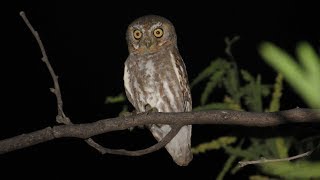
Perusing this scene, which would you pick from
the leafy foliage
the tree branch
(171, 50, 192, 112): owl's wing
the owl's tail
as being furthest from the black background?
the leafy foliage

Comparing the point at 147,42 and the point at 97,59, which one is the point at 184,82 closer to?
the point at 147,42

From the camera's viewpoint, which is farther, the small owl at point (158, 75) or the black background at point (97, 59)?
the black background at point (97, 59)

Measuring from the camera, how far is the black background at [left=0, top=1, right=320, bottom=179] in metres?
6.17

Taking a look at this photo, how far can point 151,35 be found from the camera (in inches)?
130

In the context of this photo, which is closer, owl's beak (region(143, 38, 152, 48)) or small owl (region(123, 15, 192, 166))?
small owl (region(123, 15, 192, 166))

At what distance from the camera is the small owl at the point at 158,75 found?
2.97m

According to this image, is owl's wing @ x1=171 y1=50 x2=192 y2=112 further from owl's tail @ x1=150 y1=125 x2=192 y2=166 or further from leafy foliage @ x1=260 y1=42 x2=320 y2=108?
leafy foliage @ x1=260 y1=42 x2=320 y2=108

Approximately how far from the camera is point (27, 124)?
6.11 m

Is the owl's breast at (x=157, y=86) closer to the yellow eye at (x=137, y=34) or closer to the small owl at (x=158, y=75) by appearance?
the small owl at (x=158, y=75)

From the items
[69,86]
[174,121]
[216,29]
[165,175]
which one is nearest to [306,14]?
[216,29]

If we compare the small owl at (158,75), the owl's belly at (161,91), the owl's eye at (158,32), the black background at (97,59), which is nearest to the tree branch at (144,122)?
the small owl at (158,75)

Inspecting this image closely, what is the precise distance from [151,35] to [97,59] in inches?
143

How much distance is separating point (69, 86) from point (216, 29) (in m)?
2.49

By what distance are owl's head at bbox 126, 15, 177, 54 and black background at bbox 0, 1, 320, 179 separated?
99.4 inches
